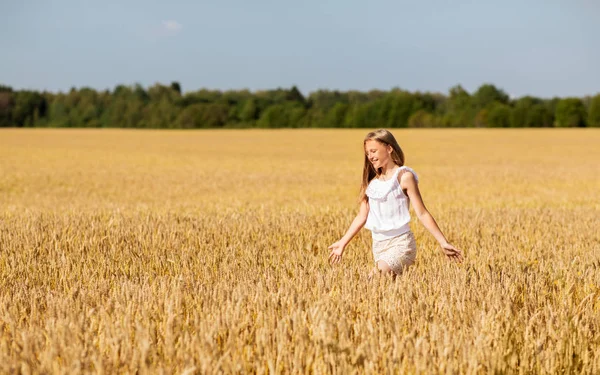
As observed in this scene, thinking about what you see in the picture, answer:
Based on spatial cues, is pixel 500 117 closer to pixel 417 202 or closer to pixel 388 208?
pixel 388 208

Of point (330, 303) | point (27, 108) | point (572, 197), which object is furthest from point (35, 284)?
point (27, 108)

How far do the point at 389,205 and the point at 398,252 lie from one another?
1.18ft

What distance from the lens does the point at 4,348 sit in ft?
9.78

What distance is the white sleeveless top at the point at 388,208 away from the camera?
198 inches

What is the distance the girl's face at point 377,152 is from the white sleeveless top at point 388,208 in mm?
130

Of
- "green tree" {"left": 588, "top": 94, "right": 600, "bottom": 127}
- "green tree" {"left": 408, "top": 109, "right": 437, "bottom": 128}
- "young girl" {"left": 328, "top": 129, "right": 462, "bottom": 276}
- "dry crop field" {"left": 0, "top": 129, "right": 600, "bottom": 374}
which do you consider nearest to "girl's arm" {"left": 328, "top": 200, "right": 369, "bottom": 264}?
"young girl" {"left": 328, "top": 129, "right": 462, "bottom": 276}

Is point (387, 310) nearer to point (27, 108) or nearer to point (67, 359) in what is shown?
point (67, 359)

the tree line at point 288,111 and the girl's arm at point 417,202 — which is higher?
the tree line at point 288,111

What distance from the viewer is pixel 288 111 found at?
82812 mm

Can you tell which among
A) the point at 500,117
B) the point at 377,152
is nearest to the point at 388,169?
the point at 377,152

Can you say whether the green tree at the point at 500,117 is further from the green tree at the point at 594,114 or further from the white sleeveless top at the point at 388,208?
the white sleeveless top at the point at 388,208

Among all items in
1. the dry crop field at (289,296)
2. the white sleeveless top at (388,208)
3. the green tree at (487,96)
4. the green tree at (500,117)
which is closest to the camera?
the dry crop field at (289,296)

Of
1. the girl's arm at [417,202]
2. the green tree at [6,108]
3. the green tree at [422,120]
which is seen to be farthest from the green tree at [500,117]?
the girl's arm at [417,202]

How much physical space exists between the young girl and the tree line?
226ft
